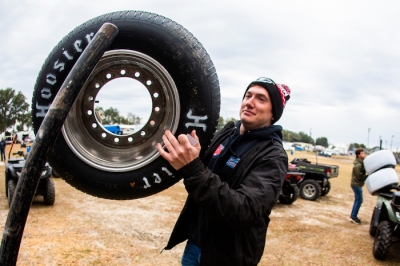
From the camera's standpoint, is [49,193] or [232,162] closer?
[232,162]

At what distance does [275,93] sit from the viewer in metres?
1.91

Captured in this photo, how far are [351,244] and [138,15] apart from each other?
5.97 m

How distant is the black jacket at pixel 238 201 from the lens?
147 cm

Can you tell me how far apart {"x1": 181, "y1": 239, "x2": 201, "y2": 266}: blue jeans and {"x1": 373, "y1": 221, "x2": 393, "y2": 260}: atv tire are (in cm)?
428

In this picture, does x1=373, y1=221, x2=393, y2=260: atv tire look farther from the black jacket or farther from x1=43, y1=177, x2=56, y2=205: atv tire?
x1=43, y1=177, x2=56, y2=205: atv tire

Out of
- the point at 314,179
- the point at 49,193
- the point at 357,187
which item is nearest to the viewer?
the point at 49,193

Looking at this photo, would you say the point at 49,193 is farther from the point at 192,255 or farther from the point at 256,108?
the point at 256,108

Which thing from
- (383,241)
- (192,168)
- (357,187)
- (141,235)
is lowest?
(141,235)

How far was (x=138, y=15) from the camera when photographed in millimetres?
1581

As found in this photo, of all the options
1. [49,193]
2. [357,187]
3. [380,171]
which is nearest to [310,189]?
[357,187]

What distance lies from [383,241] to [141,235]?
12.2 ft

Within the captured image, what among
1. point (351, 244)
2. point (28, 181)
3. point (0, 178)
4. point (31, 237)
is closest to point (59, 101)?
point (28, 181)

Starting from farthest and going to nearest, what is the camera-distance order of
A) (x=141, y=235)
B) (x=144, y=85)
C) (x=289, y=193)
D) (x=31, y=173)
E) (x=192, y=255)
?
(x=289, y=193) → (x=141, y=235) → (x=192, y=255) → (x=144, y=85) → (x=31, y=173)

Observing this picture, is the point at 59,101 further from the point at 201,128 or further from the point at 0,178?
the point at 0,178
